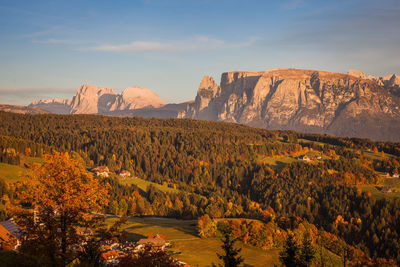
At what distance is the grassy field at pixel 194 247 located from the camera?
204 feet

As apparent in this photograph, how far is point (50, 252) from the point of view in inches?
917

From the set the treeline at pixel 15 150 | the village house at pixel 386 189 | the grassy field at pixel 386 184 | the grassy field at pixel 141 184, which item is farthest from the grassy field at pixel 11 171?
the village house at pixel 386 189

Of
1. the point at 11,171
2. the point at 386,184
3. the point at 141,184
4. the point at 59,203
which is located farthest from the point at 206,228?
the point at 386,184

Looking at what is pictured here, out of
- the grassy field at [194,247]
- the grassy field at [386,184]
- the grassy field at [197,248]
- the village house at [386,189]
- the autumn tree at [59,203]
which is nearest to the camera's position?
the autumn tree at [59,203]

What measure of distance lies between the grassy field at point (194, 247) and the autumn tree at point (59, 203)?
3507cm

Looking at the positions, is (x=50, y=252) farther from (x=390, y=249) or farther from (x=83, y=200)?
(x=390, y=249)

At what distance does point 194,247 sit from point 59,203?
166 feet

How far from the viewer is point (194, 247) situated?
235 ft

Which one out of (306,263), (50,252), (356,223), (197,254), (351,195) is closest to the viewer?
(50,252)

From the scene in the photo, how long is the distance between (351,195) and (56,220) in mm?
166481

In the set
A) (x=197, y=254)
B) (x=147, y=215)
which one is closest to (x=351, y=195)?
(x=147, y=215)

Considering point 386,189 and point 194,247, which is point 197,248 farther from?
point 386,189

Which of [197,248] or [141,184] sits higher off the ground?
[197,248]

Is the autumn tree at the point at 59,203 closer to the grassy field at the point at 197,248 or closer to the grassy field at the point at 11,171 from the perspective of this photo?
the grassy field at the point at 197,248
